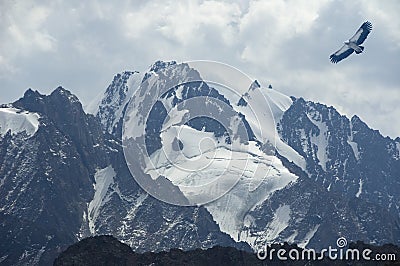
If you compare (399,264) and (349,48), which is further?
(349,48)

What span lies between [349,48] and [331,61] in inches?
154

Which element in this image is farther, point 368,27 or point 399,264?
point 368,27

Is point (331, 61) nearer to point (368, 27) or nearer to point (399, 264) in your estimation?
point (368, 27)

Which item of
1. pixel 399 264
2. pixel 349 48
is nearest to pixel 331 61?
pixel 349 48

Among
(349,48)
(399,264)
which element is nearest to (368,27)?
(349,48)

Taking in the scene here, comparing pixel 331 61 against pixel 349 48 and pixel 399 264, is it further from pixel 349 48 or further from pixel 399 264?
pixel 399 264

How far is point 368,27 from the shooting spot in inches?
4715

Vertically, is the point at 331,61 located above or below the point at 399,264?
above

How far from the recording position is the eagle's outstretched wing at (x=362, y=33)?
11919 cm

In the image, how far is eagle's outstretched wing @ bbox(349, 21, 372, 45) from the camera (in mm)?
119188

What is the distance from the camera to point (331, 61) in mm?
122875

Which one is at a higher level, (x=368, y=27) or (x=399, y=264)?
(x=368, y=27)

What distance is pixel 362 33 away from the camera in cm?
11925

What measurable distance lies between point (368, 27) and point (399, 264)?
34073 mm
